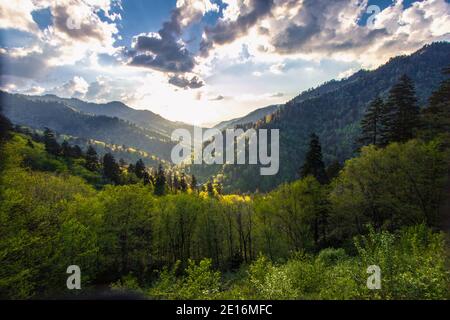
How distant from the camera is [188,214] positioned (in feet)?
188

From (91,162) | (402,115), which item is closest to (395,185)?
(402,115)

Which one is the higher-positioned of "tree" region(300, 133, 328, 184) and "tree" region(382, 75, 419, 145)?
"tree" region(382, 75, 419, 145)

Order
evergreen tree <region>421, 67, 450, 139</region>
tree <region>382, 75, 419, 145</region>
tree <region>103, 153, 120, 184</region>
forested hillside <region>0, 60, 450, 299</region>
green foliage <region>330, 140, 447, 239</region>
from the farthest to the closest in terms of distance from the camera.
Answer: tree <region>103, 153, 120, 184</region>, tree <region>382, 75, 419, 145</region>, evergreen tree <region>421, 67, 450, 139</region>, green foliage <region>330, 140, 447, 239</region>, forested hillside <region>0, 60, 450, 299</region>

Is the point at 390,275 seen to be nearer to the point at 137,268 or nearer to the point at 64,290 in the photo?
the point at 64,290

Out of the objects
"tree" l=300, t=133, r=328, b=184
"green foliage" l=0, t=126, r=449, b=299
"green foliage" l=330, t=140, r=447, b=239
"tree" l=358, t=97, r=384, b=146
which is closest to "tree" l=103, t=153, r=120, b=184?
"green foliage" l=0, t=126, r=449, b=299

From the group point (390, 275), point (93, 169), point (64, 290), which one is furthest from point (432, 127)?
point (93, 169)

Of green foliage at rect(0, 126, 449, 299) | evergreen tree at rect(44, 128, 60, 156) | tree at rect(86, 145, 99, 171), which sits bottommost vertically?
green foliage at rect(0, 126, 449, 299)

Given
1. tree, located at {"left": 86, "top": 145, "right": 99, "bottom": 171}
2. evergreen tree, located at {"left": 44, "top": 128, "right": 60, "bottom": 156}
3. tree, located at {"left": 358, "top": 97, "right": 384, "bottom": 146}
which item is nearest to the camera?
tree, located at {"left": 358, "top": 97, "right": 384, "bottom": 146}

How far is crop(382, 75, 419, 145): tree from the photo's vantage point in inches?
1658

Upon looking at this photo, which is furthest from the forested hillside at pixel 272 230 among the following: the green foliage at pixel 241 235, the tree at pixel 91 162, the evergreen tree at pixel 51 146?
the evergreen tree at pixel 51 146

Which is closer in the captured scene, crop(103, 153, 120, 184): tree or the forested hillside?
the forested hillside

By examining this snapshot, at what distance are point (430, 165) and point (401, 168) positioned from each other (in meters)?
2.63

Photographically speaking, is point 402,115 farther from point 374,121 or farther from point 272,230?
point 272,230

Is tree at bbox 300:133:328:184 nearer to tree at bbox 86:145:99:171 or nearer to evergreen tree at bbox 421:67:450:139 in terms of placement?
evergreen tree at bbox 421:67:450:139
